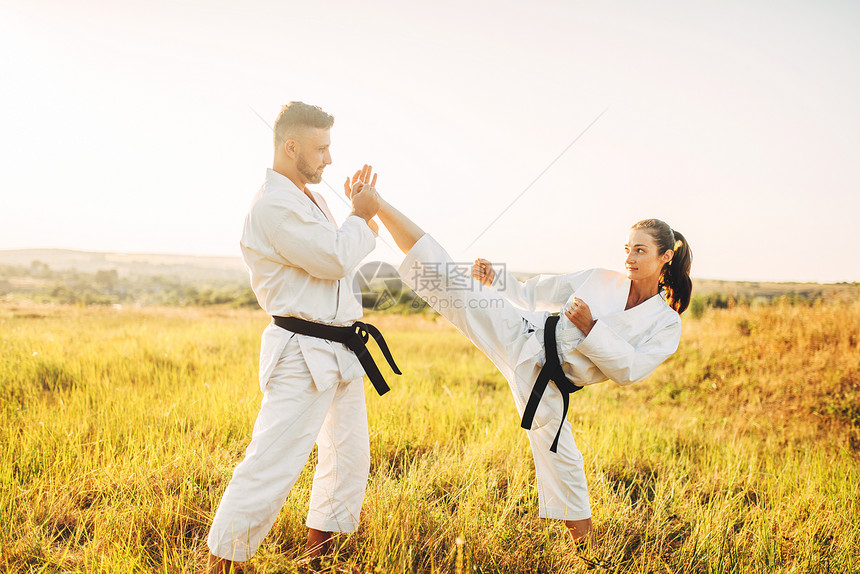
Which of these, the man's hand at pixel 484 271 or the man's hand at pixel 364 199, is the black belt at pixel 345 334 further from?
the man's hand at pixel 484 271

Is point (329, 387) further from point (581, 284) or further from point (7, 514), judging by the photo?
point (7, 514)

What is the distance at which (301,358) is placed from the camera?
2.40m

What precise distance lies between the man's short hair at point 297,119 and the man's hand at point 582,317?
1.72 metres

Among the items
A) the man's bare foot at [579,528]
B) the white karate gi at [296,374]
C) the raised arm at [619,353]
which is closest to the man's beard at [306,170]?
the white karate gi at [296,374]

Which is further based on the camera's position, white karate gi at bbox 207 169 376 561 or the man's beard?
the man's beard

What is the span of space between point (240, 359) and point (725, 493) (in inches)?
224

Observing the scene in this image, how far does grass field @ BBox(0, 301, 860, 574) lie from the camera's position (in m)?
2.64

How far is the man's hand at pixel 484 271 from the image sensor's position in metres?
3.51

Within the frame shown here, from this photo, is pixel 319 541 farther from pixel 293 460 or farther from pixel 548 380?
pixel 548 380

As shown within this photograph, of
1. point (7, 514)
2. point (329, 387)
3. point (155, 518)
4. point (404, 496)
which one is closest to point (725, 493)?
point (404, 496)

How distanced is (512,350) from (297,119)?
70.7 inches

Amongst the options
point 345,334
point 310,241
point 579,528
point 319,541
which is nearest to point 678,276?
point 579,528

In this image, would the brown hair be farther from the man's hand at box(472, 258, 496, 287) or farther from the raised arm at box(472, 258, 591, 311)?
the man's hand at box(472, 258, 496, 287)

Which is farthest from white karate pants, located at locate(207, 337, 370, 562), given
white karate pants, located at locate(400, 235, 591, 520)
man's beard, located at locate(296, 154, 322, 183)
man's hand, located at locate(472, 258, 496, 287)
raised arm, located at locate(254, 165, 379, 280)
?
man's hand, located at locate(472, 258, 496, 287)
